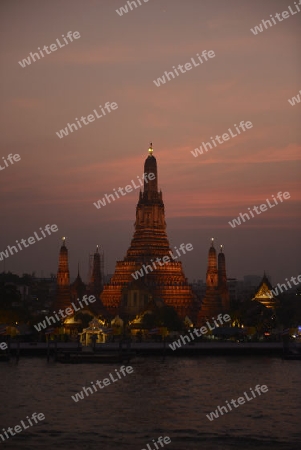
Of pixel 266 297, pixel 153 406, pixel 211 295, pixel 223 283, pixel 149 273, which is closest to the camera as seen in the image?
pixel 153 406

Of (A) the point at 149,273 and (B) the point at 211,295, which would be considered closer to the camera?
(B) the point at 211,295

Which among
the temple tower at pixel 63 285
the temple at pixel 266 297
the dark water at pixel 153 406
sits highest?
the temple tower at pixel 63 285

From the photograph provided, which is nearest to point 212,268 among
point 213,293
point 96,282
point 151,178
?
point 213,293

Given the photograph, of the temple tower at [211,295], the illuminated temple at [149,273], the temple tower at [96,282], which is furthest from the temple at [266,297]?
the temple tower at [96,282]

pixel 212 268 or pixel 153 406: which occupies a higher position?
pixel 212 268

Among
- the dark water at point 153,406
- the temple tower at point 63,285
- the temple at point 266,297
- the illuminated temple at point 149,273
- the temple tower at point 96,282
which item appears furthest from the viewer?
the temple tower at point 96,282

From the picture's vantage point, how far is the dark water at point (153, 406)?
4597 centimetres

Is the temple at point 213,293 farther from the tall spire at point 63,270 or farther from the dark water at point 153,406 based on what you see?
the dark water at point 153,406

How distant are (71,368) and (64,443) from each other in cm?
3344

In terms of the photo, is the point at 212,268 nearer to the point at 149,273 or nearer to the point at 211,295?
the point at 211,295

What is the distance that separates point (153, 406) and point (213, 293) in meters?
64.8

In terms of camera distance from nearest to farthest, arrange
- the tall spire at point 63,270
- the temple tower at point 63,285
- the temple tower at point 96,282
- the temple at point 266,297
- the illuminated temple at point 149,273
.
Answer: the temple at point 266,297 → the illuminated temple at point 149,273 → the temple tower at point 63,285 → the tall spire at point 63,270 → the temple tower at point 96,282

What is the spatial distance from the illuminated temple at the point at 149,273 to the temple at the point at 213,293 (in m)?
2.82

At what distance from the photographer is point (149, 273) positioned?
124 metres
